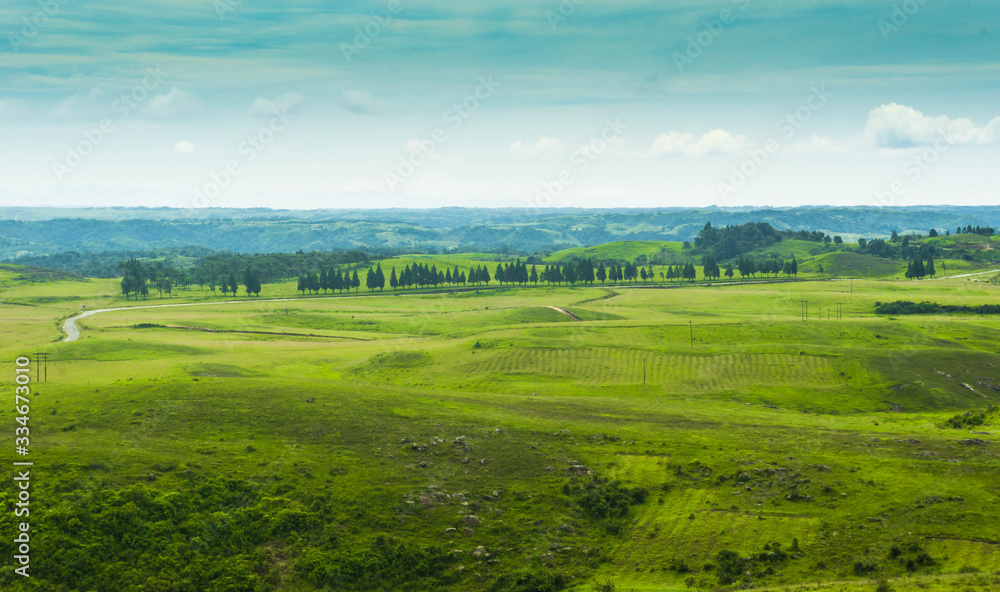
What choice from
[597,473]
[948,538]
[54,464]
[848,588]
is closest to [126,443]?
[54,464]

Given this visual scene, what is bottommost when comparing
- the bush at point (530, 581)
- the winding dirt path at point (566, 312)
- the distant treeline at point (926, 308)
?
the bush at point (530, 581)

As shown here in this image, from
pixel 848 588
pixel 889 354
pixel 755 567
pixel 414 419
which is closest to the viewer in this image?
pixel 848 588

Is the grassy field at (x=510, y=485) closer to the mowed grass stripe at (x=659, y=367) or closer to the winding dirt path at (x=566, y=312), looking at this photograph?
the mowed grass stripe at (x=659, y=367)

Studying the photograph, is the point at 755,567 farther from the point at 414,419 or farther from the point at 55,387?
the point at 55,387

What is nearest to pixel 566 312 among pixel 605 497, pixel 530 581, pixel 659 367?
pixel 659 367

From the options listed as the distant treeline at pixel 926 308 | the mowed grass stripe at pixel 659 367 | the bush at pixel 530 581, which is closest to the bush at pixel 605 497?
the bush at pixel 530 581

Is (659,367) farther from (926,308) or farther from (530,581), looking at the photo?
(926,308)

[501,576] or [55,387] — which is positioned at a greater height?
[55,387]

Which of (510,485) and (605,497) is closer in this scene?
(605,497)
